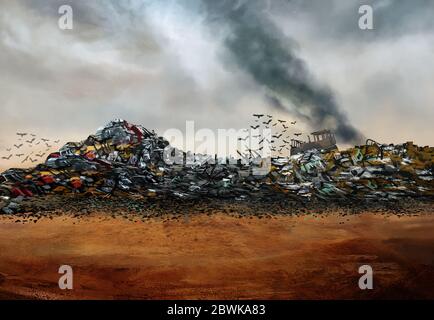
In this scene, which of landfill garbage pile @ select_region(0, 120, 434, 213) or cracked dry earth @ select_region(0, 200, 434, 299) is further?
landfill garbage pile @ select_region(0, 120, 434, 213)

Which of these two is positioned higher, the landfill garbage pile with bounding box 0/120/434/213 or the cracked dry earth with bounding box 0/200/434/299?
the landfill garbage pile with bounding box 0/120/434/213

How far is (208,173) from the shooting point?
1419 centimetres

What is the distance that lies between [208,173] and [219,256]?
4.24 m

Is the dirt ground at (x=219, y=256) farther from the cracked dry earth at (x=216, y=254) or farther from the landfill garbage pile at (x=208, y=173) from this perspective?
the landfill garbage pile at (x=208, y=173)

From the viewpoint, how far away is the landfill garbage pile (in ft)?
43.0

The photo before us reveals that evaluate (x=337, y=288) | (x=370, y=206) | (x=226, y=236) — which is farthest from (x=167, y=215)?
(x=370, y=206)

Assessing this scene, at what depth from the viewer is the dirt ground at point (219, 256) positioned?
31.0 feet

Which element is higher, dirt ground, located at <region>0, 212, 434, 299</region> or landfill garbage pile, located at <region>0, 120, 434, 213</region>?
landfill garbage pile, located at <region>0, 120, 434, 213</region>

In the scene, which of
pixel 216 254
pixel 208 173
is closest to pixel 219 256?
pixel 216 254

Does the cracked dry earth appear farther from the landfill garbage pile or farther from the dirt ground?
the landfill garbage pile

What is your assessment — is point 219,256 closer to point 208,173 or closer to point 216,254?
point 216,254

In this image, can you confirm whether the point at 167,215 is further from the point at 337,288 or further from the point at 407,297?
the point at 407,297

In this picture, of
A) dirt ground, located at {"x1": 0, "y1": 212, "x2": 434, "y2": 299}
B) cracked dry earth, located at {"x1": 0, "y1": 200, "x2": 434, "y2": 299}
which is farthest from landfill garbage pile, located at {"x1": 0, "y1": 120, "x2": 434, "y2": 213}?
dirt ground, located at {"x1": 0, "y1": 212, "x2": 434, "y2": 299}

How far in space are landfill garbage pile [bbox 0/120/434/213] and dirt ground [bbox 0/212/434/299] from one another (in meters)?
1.42
